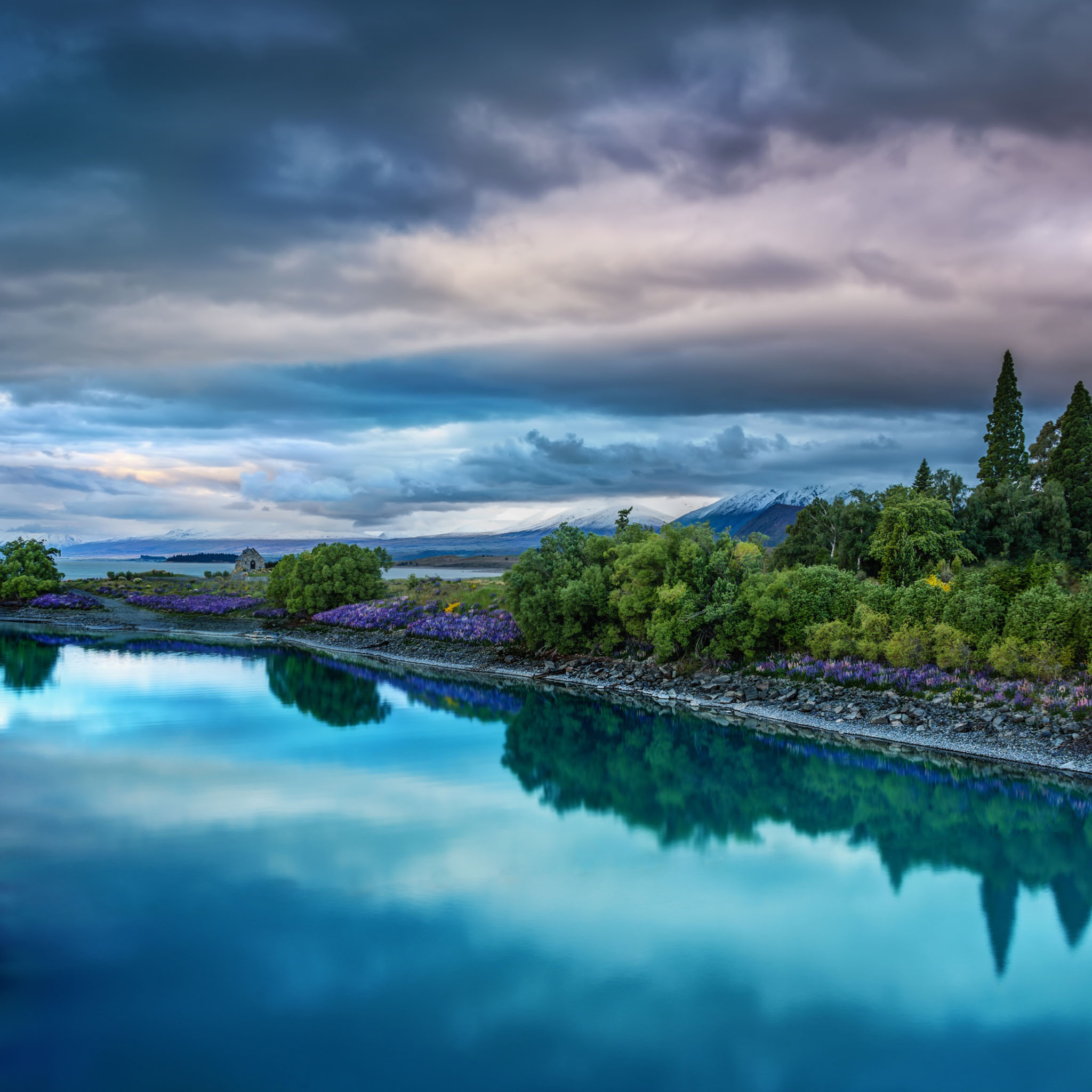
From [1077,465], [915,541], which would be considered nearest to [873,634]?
[915,541]

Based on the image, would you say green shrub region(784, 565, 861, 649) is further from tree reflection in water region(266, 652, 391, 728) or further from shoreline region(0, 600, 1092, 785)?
tree reflection in water region(266, 652, 391, 728)

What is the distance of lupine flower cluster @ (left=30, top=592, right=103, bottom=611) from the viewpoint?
3300 inches

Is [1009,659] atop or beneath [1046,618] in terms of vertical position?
beneath

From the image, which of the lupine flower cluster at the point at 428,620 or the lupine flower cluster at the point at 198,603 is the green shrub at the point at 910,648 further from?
the lupine flower cluster at the point at 198,603

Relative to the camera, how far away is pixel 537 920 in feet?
52.4

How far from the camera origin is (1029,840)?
20625mm

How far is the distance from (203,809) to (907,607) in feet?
91.7

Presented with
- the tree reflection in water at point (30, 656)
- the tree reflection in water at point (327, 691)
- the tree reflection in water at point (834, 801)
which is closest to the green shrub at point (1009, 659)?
the tree reflection in water at point (834, 801)

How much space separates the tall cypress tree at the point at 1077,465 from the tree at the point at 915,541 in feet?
30.1

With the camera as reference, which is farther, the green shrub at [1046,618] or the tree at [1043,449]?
the tree at [1043,449]

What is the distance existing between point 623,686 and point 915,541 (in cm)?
1964

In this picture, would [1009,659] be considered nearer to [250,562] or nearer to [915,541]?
[915,541]

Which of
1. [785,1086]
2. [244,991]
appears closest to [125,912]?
[244,991]

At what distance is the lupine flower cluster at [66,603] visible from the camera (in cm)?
8381
